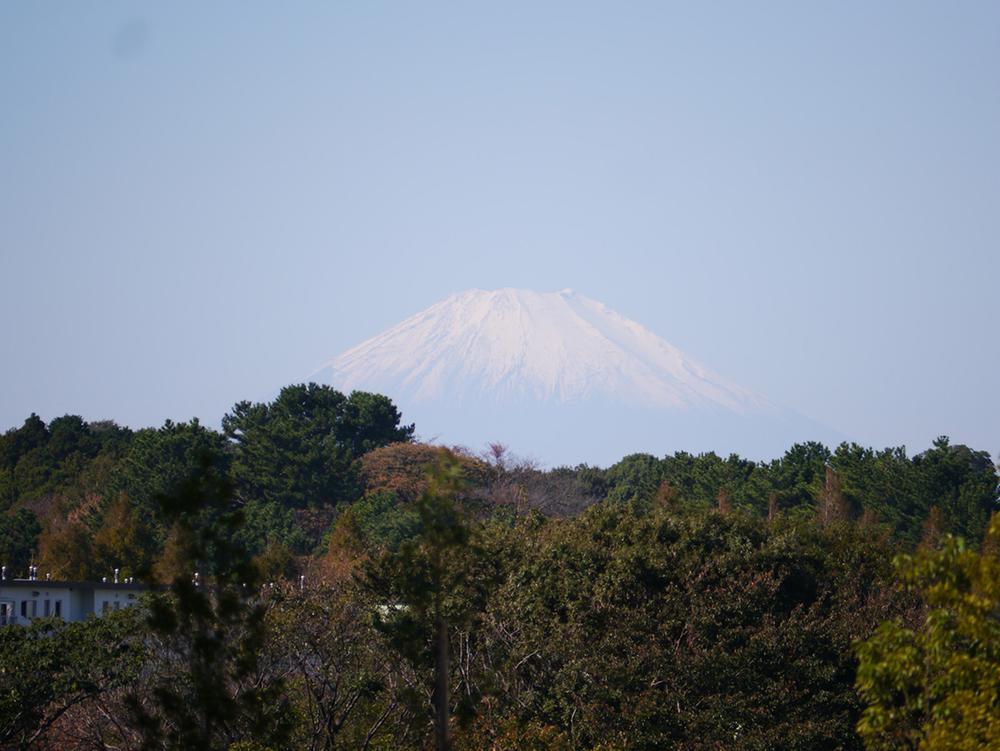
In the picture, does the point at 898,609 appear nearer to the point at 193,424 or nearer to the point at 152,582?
the point at 152,582

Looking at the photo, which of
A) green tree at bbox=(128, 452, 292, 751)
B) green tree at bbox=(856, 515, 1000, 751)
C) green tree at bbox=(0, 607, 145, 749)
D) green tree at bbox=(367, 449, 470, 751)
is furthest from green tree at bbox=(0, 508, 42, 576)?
green tree at bbox=(856, 515, 1000, 751)

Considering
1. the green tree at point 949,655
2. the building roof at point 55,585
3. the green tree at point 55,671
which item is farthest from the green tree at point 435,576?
the building roof at point 55,585

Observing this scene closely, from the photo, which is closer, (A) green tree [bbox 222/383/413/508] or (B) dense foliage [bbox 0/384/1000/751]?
(B) dense foliage [bbox 0/384/1000/751]

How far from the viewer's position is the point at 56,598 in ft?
133

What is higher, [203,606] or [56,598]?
[56,598]

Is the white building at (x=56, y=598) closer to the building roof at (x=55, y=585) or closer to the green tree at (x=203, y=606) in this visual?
the building roof at (x=55, y=585)

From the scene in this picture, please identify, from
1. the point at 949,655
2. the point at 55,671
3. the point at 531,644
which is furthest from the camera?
the point at 531,644

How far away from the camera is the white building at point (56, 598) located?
37.9 m

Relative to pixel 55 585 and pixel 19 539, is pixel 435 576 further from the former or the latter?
pixel 19 539

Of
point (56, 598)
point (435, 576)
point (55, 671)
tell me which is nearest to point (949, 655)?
point (435, 576)

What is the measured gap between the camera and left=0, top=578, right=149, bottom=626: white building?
124 ft

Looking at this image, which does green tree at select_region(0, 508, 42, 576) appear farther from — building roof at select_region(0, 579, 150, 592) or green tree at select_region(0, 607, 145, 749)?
green tree at select_region(0, 607, 145, 749)

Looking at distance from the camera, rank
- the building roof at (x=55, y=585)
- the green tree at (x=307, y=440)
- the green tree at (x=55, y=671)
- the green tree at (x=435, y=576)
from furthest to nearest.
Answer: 1. the green tree at (x=307, y=440)
2. the building roof at (x=55, y=585)
3. the green tree at (x=55, y=671)
4. the green tree at (x=435, y=576)

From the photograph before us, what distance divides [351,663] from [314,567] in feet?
99.1
